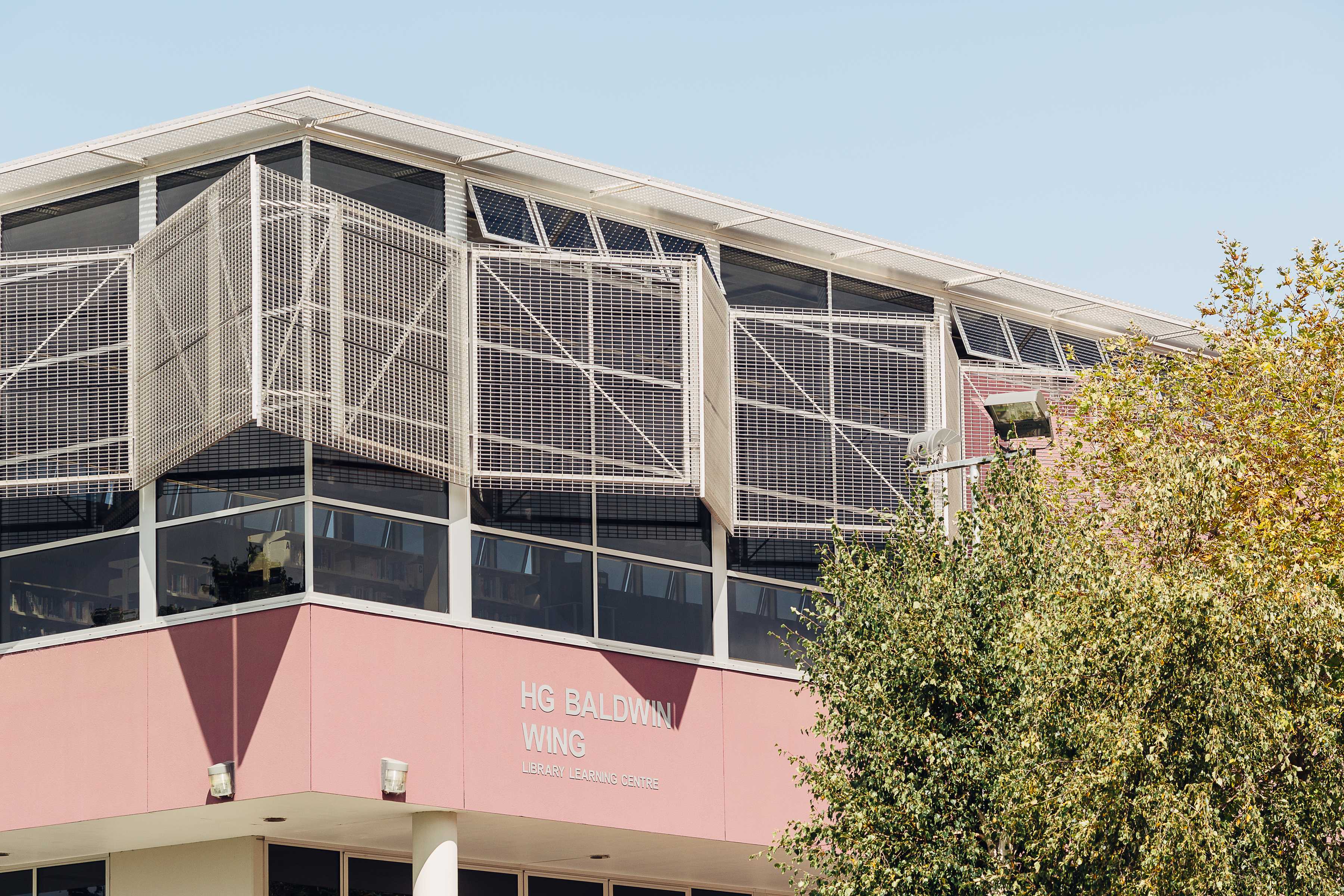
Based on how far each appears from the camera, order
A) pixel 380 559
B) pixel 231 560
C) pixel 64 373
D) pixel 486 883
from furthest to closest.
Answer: pixel 486 883
pixel 64 373
pixel 380 559
pixel 231 560

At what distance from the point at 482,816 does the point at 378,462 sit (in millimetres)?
4293

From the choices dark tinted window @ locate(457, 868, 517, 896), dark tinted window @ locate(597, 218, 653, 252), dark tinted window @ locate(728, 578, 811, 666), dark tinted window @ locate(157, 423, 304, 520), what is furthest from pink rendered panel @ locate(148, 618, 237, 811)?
dark tinted window @ locate(597, 218, 653, 252)

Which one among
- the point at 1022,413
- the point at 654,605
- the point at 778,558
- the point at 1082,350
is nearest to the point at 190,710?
the point at 654,605

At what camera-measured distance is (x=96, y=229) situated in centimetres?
2189

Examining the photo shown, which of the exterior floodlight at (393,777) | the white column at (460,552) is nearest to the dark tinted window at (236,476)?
the white column at (460,552)

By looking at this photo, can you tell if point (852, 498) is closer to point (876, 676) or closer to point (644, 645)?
point (644, 645)

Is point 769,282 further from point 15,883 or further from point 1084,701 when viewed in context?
point 15,883

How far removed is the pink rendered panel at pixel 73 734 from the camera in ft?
65.4

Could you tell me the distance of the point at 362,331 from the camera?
777 inches

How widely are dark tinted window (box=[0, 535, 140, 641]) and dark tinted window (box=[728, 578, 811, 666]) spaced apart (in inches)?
302

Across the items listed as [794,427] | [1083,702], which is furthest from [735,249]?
[1083,702]

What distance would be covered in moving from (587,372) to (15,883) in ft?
32.6

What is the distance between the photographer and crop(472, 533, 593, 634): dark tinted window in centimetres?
2094

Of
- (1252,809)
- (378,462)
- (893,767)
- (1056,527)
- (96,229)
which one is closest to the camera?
(1252,809)
